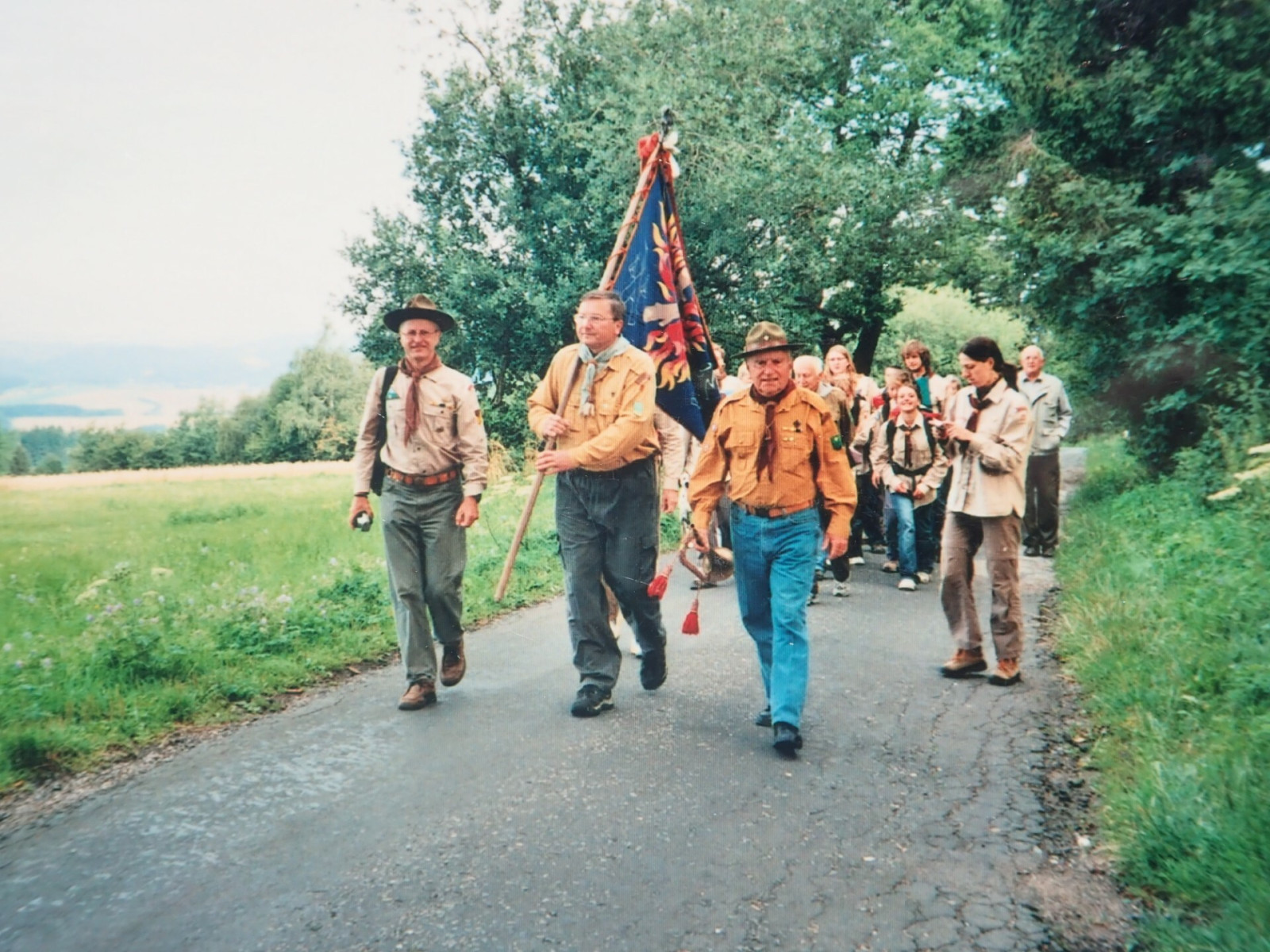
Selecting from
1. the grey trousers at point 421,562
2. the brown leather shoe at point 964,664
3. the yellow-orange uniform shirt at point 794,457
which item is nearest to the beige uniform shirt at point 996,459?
the brown leather shoe at point 964,664

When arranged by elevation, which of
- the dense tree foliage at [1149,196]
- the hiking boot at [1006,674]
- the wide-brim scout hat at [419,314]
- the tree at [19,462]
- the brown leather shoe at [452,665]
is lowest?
the hiking boot at [1006,674]

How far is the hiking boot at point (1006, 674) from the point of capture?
580 centimetres

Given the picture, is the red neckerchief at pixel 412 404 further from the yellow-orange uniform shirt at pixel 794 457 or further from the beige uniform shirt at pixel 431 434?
the yellow-orange uniform shirt at pixel 794 457

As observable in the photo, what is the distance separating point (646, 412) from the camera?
17.3 ft

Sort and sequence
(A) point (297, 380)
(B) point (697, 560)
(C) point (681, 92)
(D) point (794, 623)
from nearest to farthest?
1. (D) point (794, 623)
2. (B) point (697, 560)
3. (C) point (681, 92)
4. (A) point (297, 380)

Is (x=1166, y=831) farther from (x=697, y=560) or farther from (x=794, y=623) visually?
(x=697, y=560)

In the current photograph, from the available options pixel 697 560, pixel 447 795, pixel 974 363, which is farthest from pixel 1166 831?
pixel 697 560

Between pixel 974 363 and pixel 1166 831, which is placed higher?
pixel 974 363

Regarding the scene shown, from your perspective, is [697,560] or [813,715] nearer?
[813,715]

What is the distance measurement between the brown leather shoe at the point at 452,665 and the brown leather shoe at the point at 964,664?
3.05 metres

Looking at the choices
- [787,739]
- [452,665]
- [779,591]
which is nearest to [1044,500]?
[779,591]

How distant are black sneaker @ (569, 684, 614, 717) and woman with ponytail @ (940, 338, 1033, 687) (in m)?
2.25

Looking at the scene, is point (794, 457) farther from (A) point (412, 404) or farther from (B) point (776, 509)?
(A) point (412, 404)

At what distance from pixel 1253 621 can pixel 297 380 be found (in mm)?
64376
